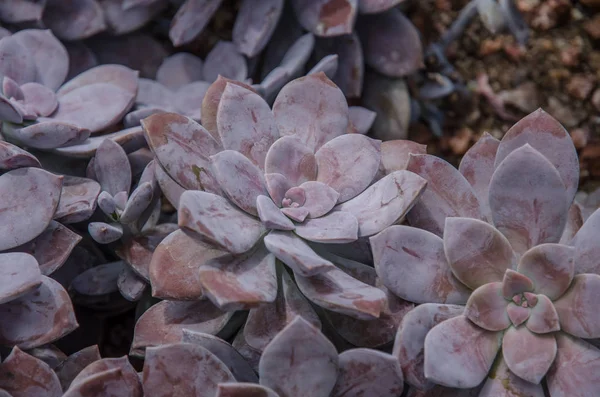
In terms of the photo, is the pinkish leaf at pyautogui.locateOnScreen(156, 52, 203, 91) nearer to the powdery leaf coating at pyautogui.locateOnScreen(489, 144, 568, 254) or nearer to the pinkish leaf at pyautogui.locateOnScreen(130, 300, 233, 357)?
the pinkish leaf at pyautogui.locateOnScreen(130, 300, 233, 357)

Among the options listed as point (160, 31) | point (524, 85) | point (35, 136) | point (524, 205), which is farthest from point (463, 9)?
point (35, 136)

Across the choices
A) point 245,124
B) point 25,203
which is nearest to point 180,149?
point 245,124

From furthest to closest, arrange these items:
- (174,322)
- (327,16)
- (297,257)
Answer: (327,16) → (174,322) → (297,257)

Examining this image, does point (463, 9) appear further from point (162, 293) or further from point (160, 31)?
point (162, 293)

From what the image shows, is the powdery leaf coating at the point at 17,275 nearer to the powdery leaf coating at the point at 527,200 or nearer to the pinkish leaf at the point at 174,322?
the pinkish leaf at the point at 174,322

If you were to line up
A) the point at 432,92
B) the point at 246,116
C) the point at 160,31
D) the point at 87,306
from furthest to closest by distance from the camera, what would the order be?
the point at 432,92 → the point at 160,31 → the point at 87,306 → the point at 246,116

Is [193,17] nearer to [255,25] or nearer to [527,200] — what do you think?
[255,25]
